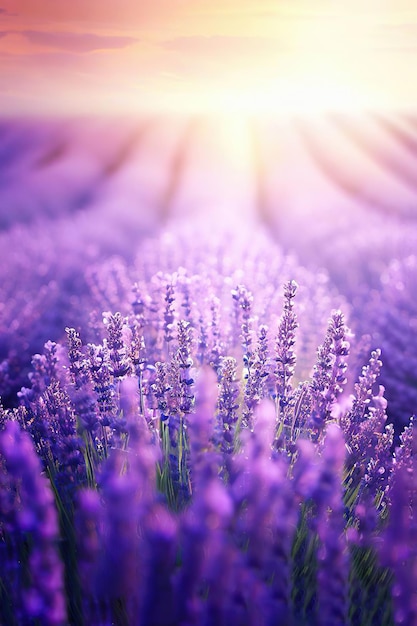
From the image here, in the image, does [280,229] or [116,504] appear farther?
[280,229]

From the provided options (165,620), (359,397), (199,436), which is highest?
(199,436)

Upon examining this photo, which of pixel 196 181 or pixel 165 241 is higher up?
pixel 165 241

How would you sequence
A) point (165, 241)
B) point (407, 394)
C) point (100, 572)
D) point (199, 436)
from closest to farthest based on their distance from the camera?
1. point (100, 572)
2. point (199, 436)
3. point (407, 394)
4. point (165, 241)

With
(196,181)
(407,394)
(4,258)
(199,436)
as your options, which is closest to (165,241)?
(4,258)

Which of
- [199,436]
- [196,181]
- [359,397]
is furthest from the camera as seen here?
[196,181]

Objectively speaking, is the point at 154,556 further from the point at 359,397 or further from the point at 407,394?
the point at 407,394

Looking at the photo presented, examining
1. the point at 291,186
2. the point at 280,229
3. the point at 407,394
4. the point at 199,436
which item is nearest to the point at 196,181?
the point at 291,186
